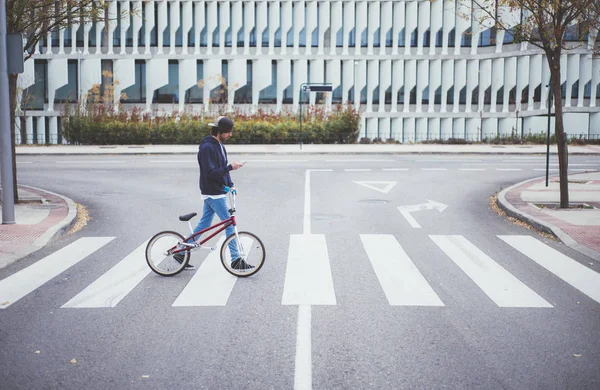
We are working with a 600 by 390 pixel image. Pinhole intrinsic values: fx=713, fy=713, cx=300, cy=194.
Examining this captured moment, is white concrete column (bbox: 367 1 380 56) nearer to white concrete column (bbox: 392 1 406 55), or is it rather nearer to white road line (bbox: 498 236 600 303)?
white concrete column (bbox: 392 1 406 55)

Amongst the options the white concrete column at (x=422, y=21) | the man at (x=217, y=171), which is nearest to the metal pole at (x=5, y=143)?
the man at (x=217, y=171)

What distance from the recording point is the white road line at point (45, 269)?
25.9 feet

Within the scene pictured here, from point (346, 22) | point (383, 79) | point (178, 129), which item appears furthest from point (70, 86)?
point (383, 79)

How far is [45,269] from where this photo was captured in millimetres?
9172

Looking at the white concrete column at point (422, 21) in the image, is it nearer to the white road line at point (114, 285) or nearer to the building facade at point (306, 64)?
the building facade at point (306, 64)

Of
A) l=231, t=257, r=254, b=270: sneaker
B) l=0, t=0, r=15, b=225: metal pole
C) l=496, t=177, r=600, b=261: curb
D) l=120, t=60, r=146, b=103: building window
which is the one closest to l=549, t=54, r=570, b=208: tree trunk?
l=496, t=177, r=600, b=261: curb

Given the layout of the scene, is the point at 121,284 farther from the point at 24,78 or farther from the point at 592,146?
the point at 24,78

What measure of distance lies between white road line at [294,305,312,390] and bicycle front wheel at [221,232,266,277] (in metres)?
1.53

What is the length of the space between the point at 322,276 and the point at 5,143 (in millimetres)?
6872

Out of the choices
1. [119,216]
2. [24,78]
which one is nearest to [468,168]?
[119,216]

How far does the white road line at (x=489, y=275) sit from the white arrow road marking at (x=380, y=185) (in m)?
6.88

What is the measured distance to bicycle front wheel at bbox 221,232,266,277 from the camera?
8.56 m

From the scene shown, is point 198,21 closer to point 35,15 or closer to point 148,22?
point 148,22

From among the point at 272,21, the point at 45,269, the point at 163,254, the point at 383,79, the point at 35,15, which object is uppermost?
the point at 272,21
